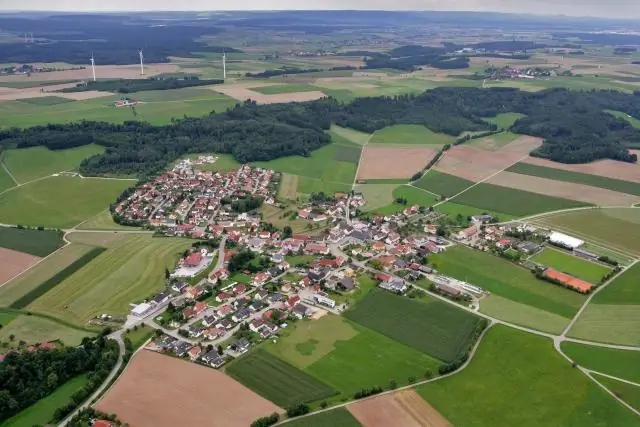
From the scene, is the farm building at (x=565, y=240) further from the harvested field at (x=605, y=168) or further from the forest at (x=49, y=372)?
the forest at (x=49, y=372)

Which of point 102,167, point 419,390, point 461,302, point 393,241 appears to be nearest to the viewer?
point 419,390

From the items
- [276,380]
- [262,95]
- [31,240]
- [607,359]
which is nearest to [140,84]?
[262,95]

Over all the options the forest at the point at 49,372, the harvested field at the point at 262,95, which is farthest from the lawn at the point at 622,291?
the harvested field at the point at 262,95

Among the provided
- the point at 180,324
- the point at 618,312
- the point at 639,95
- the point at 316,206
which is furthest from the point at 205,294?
the point at 639,95

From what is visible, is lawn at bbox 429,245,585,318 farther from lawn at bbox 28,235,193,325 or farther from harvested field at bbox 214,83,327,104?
harvested field at bbox 214,83,327,104

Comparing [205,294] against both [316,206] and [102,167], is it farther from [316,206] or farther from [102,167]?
[102,167]

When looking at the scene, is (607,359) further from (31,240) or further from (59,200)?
(59,200)

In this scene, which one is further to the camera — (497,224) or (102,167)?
(102,167)
